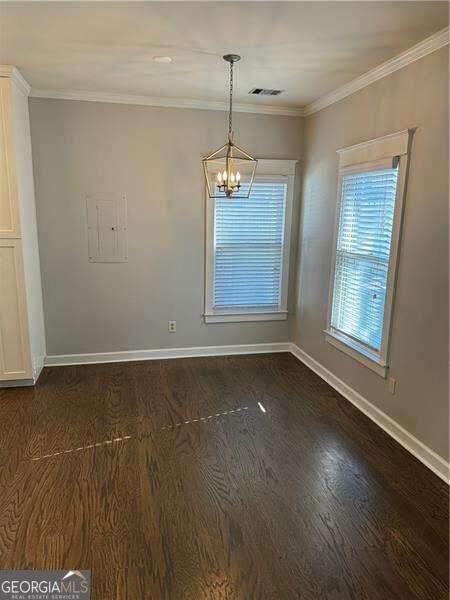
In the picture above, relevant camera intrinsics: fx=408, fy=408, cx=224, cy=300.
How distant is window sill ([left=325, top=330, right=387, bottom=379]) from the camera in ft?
10.3

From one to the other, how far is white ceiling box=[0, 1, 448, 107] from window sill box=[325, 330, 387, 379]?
216 centimetres

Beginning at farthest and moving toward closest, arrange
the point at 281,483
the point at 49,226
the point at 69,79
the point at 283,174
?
the point at 283,174 < the point at 49,226 < the point at 69,79 < the point at 281,483

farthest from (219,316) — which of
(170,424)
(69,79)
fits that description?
(69,79)

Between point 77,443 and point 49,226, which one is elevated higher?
point 49,226

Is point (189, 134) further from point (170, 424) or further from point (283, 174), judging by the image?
point (170, 424)

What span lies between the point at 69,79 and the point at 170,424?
9.63 feet

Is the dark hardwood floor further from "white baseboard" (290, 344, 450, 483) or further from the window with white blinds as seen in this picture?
the window with white blinds

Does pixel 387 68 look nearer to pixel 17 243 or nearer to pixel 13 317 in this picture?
pixel 17 243

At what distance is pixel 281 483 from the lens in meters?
2.47

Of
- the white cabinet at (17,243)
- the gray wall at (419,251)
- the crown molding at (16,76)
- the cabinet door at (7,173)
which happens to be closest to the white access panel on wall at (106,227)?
the white cabinet at (17,243)

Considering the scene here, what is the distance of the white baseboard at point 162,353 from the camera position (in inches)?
168

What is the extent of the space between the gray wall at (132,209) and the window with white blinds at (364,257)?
1.27 m

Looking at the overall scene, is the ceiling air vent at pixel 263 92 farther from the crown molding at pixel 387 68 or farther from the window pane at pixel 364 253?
the window pane at pixel 364 253

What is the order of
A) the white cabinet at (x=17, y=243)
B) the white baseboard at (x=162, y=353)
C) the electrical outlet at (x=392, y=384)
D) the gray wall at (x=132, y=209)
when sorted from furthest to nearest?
the white baseboard at (x=162, y=353) < the gray wall at (x=132, y=209) < the white cabinet at (x=17, y=243) < the electrical outlet at (x=392, y=384)
